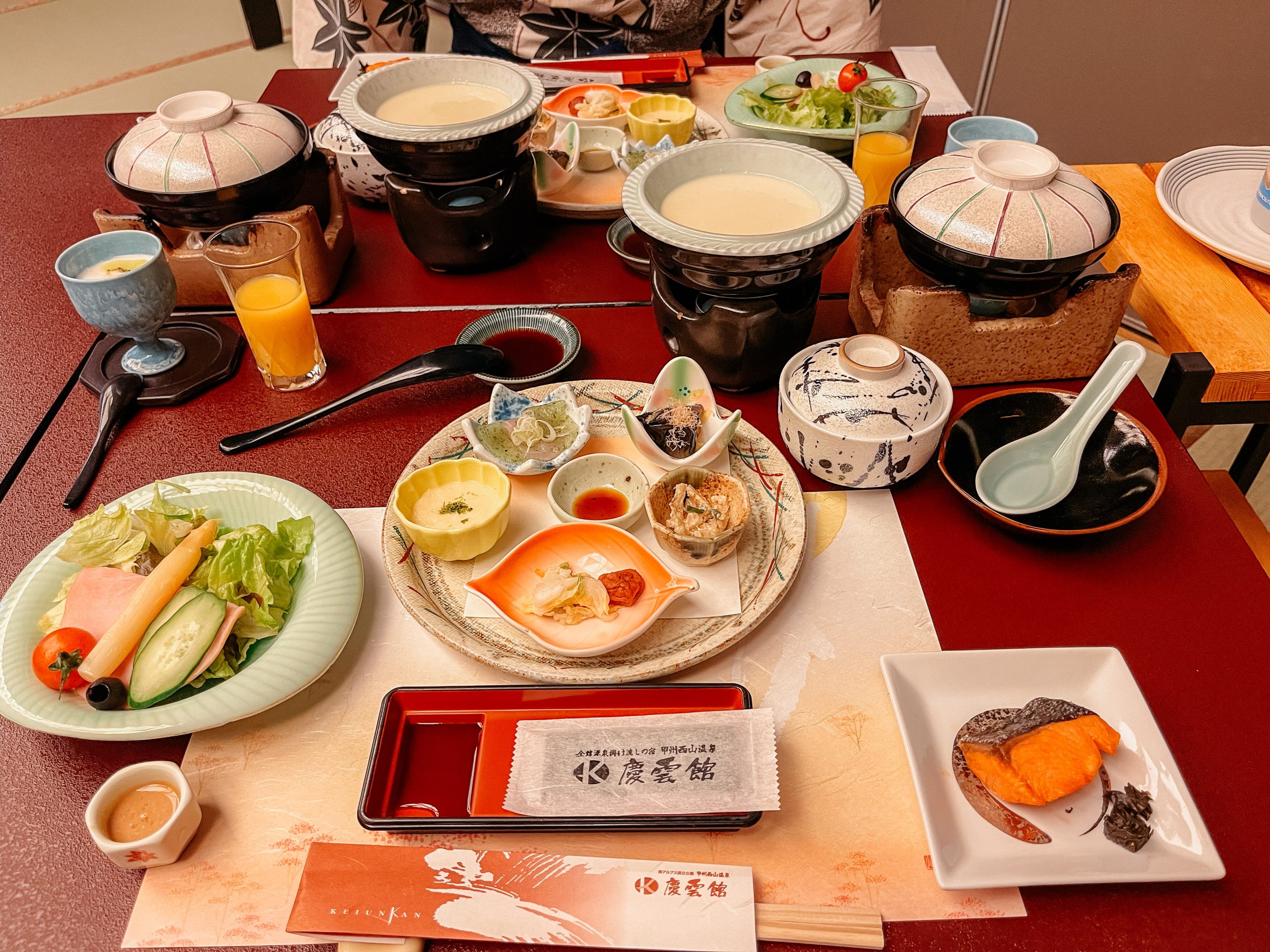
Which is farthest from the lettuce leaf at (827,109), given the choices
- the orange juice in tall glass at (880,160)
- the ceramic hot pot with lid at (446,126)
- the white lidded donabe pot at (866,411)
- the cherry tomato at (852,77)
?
the white lidded donabe pot at (866,411)

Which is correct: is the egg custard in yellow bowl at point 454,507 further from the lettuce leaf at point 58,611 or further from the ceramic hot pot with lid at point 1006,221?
the ceramic hot pot with lid at point 1006,221

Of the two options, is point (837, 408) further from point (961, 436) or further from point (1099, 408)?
point (1099, 408)

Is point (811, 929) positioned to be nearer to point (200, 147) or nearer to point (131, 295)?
point (131, 295)

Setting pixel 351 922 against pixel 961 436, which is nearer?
pixel 351 922

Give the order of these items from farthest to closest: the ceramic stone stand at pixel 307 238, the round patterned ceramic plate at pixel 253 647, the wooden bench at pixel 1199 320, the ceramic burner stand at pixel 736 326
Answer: the ceramic stone stand at pixel 307 238
the wooden bench at pixel 1199 320
the ceramic burner stand at pixel 736 326
the round patterned ceramic plate at pixel 253 647

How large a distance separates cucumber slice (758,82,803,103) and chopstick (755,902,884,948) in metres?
1.94

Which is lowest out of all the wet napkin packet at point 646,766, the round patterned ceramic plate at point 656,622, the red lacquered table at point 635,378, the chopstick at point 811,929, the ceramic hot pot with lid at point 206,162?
the red lacquered table at point 635,378

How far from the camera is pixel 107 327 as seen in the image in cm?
145

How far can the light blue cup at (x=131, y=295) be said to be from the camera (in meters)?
1.40

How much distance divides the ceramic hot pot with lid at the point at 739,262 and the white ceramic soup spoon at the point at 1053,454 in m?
0.40

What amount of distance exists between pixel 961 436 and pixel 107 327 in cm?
148

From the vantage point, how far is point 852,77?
6.84 feet

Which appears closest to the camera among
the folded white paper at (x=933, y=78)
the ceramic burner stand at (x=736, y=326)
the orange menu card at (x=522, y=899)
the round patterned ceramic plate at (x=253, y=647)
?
the orange menu card at (x=522, y=899)

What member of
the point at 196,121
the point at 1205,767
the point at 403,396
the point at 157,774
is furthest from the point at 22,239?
the point at 1205,767
